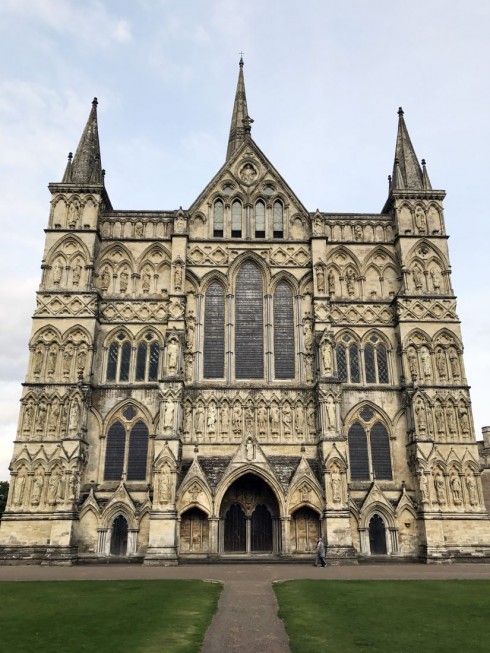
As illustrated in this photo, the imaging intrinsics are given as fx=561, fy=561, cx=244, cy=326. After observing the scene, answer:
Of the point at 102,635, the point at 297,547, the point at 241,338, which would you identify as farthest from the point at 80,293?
the point at 102,635

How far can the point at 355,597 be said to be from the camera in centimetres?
1516

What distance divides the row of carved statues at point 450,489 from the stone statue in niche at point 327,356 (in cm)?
736

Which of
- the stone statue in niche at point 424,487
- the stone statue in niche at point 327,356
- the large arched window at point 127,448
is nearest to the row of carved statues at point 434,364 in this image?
the stone statue in niche at point 327,356

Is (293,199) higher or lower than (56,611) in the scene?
higher

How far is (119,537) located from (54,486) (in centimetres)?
435

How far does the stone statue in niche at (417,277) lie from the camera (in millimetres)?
34938

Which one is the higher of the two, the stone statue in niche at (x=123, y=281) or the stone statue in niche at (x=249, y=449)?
the stone statue in niche at (x=123, y=281)

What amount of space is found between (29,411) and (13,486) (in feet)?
13.1

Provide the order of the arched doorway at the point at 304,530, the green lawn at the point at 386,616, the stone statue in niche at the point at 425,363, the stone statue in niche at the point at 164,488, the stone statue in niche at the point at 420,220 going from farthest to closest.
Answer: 1. the stone statue in niche at the point at 420,220
2. the stone statue in niche at the point at 425,363
3. the arched doorway at the point at 304,530
4. the stone statue in niche at the point at 164,488
5. the green lawn at the point at 386,616

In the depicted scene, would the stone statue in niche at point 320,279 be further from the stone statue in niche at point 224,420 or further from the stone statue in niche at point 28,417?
the stone statue in niche at point 28,417

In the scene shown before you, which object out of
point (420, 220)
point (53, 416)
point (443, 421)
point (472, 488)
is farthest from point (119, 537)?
point (420, 220)

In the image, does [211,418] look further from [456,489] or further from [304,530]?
[456,489]

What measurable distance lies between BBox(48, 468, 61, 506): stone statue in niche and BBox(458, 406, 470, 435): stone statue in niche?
22.2 meters

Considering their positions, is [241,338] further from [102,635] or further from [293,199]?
[102,635]
